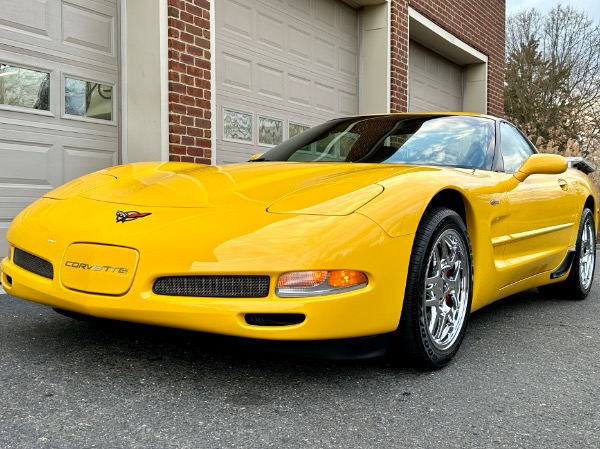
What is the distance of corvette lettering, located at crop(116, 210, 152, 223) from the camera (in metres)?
2.42

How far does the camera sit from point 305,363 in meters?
2.62

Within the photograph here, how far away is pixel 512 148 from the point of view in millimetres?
3953

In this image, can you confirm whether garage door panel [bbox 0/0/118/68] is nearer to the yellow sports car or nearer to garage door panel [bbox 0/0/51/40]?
garage door panel [bbox 0/0/51/40]

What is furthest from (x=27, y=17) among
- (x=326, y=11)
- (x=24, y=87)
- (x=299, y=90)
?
(x=326, y=11)

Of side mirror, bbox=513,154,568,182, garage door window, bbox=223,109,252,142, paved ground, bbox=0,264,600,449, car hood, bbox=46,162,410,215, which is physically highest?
garage door window, bbox=223,109,252,142

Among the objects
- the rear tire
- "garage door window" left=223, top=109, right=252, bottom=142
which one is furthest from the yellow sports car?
"garage door window" left=223, top=109, right=252, bottom=142

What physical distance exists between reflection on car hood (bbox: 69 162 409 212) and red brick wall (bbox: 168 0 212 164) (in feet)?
7.67

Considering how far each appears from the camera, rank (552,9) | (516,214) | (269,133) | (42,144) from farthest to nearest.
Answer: (552,9)
(269,133)
(42,144)
(516,214)

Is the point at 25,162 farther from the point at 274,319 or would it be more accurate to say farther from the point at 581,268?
the point at 581,268

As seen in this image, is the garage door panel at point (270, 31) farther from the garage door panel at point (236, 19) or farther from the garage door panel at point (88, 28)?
the garage door panel at point (88, 28)

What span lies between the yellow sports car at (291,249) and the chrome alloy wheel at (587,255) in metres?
1.53

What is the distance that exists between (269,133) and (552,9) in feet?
79.4

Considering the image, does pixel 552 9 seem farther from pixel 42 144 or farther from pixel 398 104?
pixel 42 144

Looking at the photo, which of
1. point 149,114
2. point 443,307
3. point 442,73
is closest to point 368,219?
point 443,307
